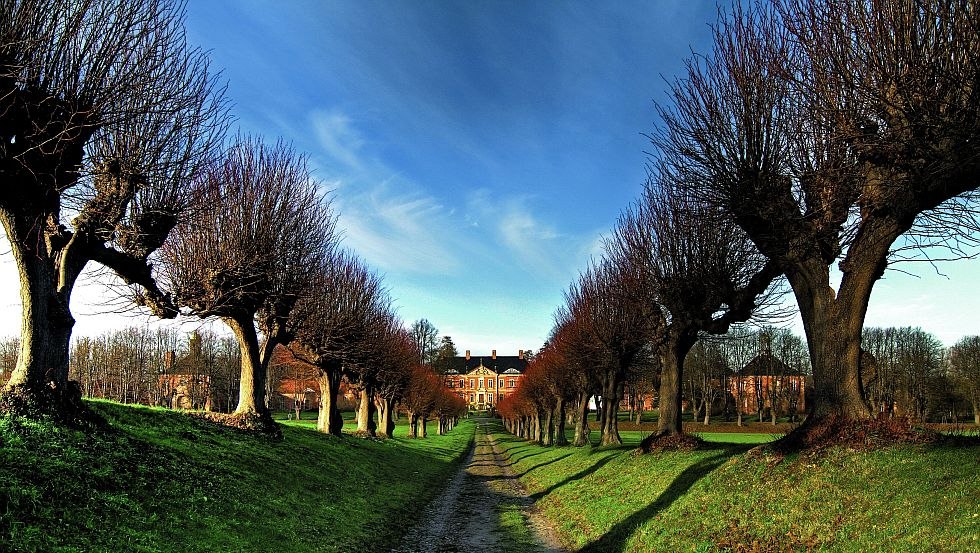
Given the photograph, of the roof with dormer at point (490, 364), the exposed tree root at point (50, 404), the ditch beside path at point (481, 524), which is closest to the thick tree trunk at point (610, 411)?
the ditch beside path at point (481, 524)

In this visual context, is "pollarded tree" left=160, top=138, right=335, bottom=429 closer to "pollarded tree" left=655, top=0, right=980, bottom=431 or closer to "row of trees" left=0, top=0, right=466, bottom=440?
"row of trees" left=0, top=0, right=466, bottom=440

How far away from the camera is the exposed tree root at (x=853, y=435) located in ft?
37.7

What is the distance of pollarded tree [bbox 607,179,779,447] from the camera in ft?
64.6

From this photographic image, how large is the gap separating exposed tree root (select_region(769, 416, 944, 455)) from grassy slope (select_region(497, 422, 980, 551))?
0.39 m

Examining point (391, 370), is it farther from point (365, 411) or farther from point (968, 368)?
point (968, 368)

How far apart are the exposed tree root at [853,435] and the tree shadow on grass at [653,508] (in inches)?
106

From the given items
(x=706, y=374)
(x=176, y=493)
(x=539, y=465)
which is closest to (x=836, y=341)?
(x=176, y=493)

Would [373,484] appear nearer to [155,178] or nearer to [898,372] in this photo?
[155,178]

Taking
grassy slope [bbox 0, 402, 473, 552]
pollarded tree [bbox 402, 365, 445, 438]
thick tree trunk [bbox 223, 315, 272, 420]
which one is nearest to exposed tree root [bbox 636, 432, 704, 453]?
grassy slope [bbox 0, 402, 473, 552]

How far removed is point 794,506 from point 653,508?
4.56m

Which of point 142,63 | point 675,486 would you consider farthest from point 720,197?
point 142,63

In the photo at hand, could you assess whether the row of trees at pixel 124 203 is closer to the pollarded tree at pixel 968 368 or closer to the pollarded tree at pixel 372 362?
the pollarded tree at pixel 372 362

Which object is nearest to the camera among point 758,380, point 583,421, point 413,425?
point 583,421

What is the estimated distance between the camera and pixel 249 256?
69.8ft
